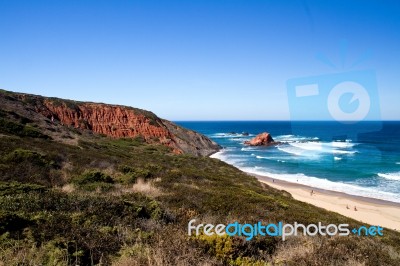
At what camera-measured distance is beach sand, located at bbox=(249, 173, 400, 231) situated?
26156 millimetres

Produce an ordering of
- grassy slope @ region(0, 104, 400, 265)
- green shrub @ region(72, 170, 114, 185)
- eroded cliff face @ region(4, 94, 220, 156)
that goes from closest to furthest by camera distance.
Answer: grassy slope @ region(0, 104, 400, 265) → green shrub @ region(72, 170, 114, 185) → eroded cliff face @ region(4, 94, 220, 156)

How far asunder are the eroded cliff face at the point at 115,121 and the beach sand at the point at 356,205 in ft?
93.2

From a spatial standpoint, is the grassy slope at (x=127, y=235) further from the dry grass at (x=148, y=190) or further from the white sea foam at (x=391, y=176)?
the white sea foam at (x=391, y=176)

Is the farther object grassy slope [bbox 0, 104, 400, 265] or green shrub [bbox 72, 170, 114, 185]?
green shrub [bbox 72, 170, 114, 185]

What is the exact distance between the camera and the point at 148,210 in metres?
7.57

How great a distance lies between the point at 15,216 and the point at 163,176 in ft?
33.0

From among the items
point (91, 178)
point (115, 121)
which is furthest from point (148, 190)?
point (115, 121)

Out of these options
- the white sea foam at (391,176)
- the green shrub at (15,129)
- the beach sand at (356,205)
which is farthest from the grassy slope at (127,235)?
the white sea foam at (391,176)

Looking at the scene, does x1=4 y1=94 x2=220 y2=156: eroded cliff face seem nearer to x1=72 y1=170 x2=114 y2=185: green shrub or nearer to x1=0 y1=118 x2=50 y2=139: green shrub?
x1=0 y1=118 x2=50 y2=139: green shrub

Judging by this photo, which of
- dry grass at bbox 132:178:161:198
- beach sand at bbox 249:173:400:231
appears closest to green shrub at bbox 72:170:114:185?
dry grass at bbox 132:178:161:198

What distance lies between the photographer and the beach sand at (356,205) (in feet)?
85.8

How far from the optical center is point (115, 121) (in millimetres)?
65125

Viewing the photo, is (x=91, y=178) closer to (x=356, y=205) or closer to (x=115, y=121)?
(x=356, y=205)

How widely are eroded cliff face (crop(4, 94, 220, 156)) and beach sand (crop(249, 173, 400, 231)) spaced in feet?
93.2
